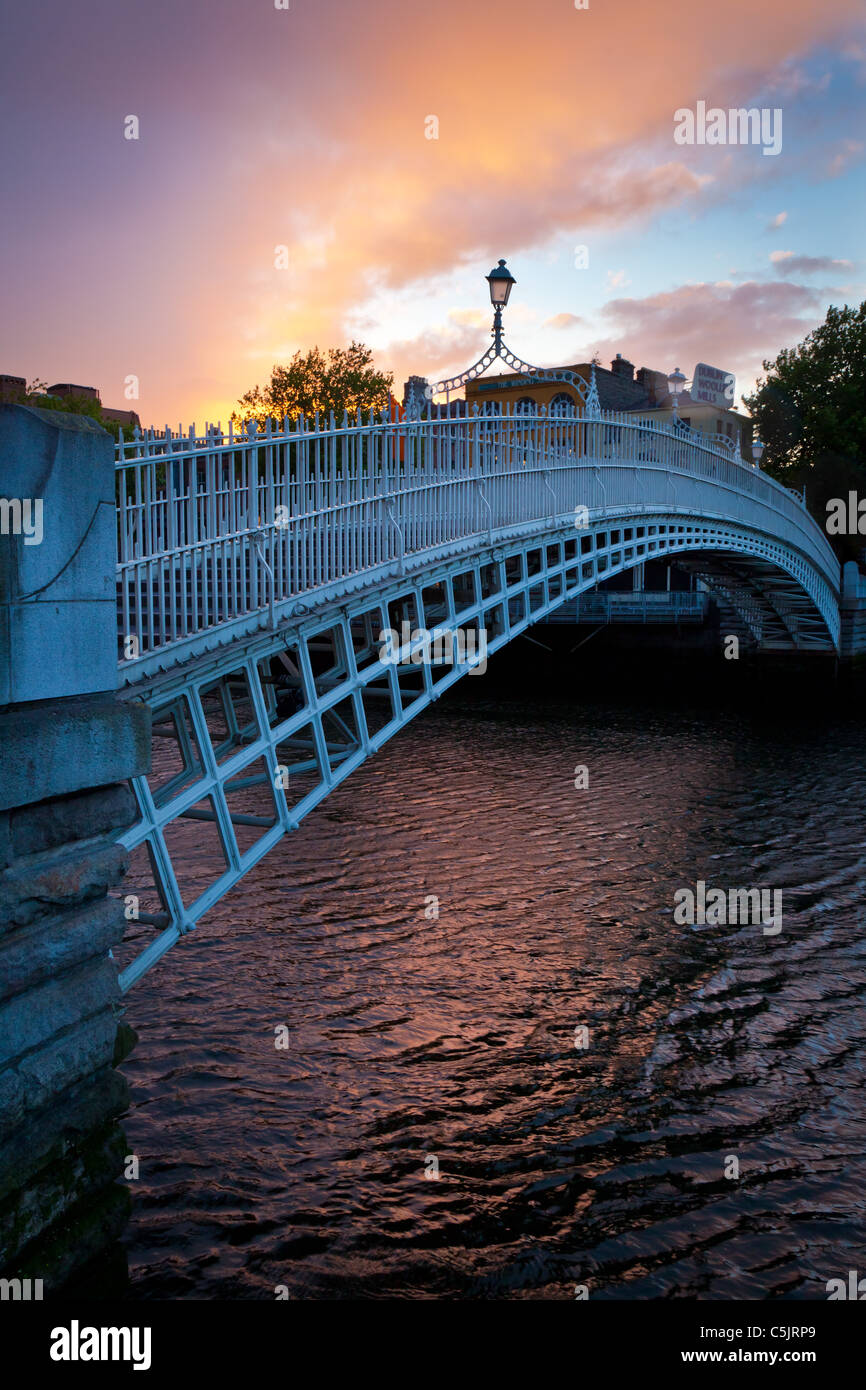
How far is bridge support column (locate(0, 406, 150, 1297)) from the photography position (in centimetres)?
388

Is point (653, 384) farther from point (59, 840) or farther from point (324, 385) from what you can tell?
point (59, 840)

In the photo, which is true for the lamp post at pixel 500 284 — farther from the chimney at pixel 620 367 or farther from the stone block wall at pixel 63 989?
the chimney at pixel 620 367

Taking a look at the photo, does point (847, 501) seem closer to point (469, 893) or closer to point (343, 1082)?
point (469, 893)

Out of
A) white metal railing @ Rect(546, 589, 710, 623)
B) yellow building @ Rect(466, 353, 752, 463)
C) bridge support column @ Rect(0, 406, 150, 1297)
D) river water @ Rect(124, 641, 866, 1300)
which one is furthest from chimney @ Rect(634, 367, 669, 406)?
bridge support column @ Rect(0, 406, 150, 1297)

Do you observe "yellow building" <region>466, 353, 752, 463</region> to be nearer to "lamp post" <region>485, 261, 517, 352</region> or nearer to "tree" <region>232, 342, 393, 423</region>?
"tree" <region>232, 342, 393, 423</region>

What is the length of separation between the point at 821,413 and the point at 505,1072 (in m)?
45.7

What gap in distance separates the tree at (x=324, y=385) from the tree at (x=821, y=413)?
63.0 ft

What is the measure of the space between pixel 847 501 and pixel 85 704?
44.0 m

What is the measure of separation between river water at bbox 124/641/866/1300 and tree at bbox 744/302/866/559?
3491 cm

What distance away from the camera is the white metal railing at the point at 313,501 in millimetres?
6379

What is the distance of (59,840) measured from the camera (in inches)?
162

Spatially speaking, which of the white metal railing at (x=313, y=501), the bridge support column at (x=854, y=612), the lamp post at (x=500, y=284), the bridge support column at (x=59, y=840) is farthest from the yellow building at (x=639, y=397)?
the bridge support column at (x=59, y=840)

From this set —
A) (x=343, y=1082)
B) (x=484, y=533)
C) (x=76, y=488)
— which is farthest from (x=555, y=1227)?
(x=484, y=533)

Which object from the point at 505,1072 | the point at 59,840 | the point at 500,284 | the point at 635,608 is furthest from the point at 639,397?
the point at 59,840
